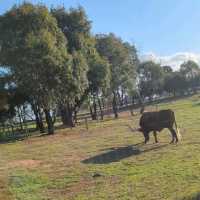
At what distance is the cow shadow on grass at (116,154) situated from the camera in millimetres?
20013

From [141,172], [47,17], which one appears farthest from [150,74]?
[141,172]

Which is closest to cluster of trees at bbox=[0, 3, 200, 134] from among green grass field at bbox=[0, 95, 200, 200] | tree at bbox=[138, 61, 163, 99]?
green grass field at bbox=[0, 95, 200, 200]

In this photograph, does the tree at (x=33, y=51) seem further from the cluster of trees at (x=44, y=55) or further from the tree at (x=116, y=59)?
the tree at (x=116, y=59)

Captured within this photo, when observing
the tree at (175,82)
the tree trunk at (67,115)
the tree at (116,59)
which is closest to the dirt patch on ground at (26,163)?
the tree trunk at (67,115)

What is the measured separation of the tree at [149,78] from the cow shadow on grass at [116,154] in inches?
3393

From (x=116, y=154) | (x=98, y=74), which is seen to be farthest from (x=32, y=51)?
(x=116, y=154)

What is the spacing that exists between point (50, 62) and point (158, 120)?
17622 mm

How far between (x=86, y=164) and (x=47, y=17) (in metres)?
25.3

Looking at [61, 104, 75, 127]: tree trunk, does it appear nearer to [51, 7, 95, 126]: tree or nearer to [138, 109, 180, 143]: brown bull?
[51, 7, 95, 126]: tree

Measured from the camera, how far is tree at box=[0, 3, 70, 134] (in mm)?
39281

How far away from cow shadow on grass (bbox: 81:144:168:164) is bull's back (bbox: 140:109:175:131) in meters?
1.60

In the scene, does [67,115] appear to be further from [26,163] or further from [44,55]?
[26,163]

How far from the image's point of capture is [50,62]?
130 feet

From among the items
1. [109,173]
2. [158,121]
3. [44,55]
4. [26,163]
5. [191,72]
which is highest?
[191,72]
